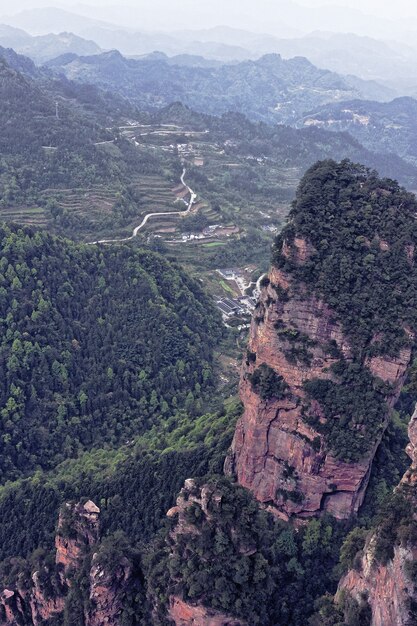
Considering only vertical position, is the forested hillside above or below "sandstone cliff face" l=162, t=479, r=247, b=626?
below

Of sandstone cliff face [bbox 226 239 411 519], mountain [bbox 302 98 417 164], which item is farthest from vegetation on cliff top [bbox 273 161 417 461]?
mountain [bbox 302 98 417 164]

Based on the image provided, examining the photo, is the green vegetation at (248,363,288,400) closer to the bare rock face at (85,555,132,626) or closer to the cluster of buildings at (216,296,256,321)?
the bare rock face at (85,555,132,626)

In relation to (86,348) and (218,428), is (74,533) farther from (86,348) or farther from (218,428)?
(86,348)

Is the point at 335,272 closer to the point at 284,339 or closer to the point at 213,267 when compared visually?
A: the point at 284,339

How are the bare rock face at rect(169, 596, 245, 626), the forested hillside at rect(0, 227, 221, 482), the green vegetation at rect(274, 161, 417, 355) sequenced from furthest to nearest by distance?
the forested hillside at rect(0, 227, 221, 482)
the green vegetation at rect(274, 161, 417, 355)
the bare rock face at rect(169, 596, 245, 626)

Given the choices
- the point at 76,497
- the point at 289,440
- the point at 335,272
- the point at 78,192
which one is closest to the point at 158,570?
the point at 289,440

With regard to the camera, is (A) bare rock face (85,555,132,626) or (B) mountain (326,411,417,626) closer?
(B) mountain (326,411,417,626)
